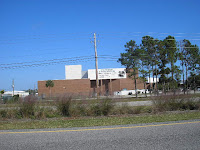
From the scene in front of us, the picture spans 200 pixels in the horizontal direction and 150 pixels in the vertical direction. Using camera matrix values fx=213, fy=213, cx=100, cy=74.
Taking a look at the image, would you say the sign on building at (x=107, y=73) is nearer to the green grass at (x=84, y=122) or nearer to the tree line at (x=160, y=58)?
the tree line at (x=160, y=58)

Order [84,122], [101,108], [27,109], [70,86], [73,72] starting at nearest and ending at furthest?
[84,122] < [27,109] < [101,108] < [70,86] < [73,72]

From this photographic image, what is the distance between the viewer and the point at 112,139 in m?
6.24

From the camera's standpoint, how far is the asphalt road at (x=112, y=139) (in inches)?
218

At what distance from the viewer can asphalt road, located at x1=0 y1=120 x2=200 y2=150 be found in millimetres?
5547

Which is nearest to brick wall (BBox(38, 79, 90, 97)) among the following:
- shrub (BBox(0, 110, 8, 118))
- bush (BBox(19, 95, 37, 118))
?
shrub (BBox(0, 110, 8, 118))

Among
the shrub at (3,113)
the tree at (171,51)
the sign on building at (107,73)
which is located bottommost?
the shrub at (3,113)

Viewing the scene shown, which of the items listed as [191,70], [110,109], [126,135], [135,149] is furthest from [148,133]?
[191,70]

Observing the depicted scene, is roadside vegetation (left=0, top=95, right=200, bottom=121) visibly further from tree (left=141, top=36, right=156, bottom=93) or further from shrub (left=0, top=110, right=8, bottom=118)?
tree (left=141, top=36, right=156, bottom=93)

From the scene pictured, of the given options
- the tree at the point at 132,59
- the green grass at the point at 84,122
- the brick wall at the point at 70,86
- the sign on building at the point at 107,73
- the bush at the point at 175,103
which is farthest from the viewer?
the brick wall at the point at 70,86

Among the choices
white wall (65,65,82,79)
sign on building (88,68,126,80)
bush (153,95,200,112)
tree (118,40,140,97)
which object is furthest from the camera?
white wall (65,65,82,79)

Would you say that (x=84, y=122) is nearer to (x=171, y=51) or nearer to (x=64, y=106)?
(x=64, y=106)

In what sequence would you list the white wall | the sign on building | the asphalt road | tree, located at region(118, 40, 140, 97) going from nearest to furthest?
the asphalt road → tree, located at region(118, 40, 140, 97) → the sign on building → the white wall

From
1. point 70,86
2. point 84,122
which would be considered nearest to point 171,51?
point 70,86

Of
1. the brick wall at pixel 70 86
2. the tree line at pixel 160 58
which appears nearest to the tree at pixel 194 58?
the tree line at pixel 160 58
